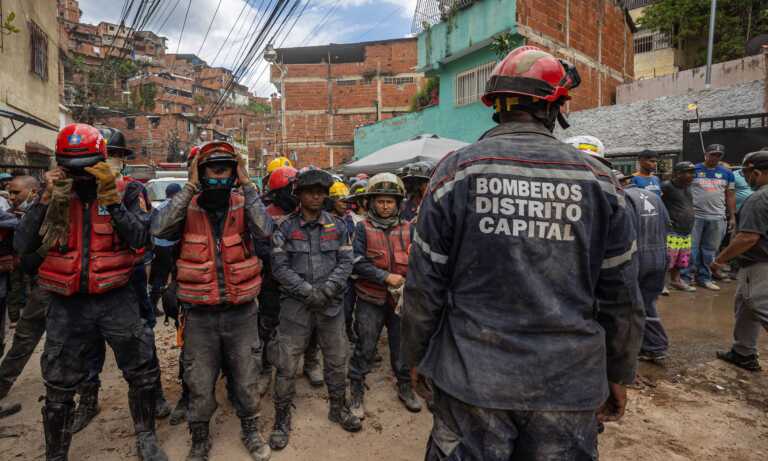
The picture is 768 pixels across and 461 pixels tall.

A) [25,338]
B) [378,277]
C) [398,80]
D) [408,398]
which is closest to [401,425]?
[408,398]

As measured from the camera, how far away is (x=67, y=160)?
2625 mm

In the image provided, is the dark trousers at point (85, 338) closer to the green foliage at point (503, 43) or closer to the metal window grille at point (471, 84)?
the green foliage at point (503, 43)

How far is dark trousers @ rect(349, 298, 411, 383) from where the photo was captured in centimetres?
366

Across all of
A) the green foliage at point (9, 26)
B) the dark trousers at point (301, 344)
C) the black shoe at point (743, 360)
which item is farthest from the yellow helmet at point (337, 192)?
the green foliage at point (9, 26)

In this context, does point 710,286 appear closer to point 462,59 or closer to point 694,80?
point 694,80

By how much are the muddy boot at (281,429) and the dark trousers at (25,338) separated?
6.86 feet

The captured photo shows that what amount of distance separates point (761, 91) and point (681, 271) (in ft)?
14.8

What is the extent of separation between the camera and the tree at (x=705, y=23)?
16.6 metres

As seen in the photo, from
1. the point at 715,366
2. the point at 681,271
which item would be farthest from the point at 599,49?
the point at 715,366

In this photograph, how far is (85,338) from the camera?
9.12 ft

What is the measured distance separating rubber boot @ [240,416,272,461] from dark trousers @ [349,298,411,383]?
2.81 ft

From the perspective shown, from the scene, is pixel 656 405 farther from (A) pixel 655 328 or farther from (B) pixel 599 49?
(B) pixel 599 49

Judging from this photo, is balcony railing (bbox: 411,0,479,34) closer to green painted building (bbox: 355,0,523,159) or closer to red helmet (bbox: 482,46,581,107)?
green painted building (bbox: 355,0,523,159)

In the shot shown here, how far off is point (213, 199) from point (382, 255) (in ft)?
4.82
